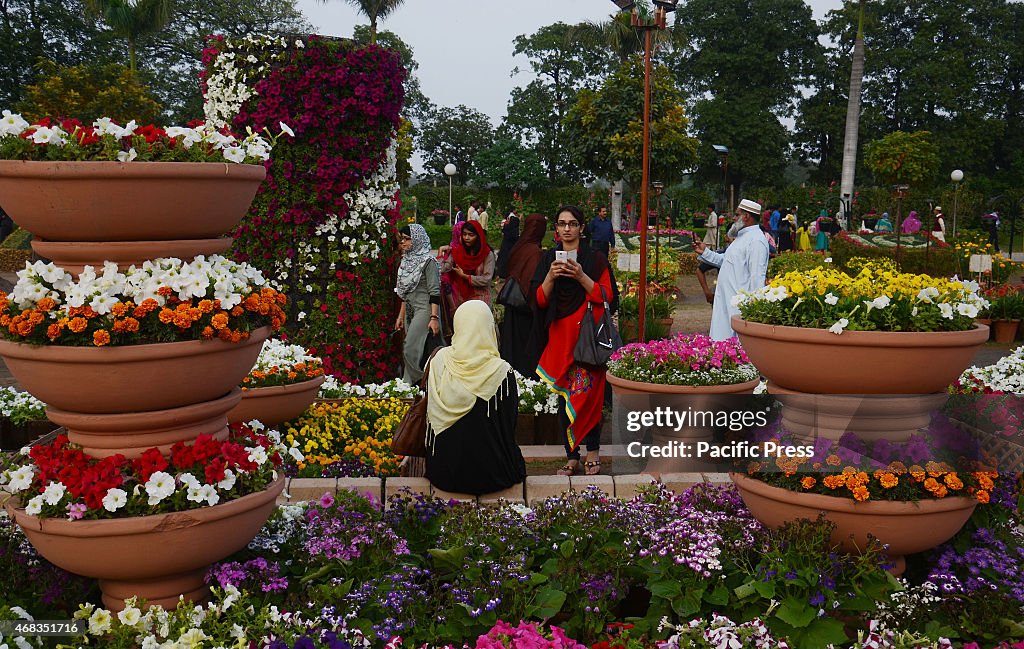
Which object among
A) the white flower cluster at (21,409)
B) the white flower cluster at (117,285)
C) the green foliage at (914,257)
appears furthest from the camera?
the green foliage at (914,257)

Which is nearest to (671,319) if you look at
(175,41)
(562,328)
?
(562,328)

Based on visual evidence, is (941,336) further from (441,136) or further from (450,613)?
(441,136)

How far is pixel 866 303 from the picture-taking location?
3.08 meters

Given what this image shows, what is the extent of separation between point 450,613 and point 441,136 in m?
53.5

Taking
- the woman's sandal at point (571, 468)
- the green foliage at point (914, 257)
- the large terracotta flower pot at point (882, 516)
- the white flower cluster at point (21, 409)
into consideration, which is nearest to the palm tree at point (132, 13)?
the green foliage at point (914, 257)

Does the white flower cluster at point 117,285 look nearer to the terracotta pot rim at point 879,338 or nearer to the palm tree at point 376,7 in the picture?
the terracotta pot rim at point 879,338

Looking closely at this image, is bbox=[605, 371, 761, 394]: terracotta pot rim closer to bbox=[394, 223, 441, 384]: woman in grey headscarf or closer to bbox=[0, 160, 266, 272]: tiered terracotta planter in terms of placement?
bbox=[394, 223, 441, 384]: woman in grey headscarf

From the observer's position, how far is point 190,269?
2.96 metres

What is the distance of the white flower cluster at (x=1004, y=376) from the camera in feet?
19.0

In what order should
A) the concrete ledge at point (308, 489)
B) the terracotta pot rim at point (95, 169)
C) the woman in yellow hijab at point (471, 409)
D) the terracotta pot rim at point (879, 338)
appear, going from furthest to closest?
the concrete ledge at point (308, 489) < the woman in yellow hijab at point (471, 409) < the terracotta pot rim at point (879, 338) < the terracotta pot rim at point (95, 169)

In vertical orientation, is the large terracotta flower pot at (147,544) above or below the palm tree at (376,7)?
below

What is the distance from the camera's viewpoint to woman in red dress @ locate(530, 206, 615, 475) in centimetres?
532

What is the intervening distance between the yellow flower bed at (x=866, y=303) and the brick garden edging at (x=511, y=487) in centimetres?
147

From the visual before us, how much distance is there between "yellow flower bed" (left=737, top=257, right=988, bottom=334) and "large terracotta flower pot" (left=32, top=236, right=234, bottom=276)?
7.47 feet
